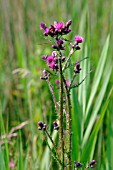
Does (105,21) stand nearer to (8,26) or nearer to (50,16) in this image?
(50,16)

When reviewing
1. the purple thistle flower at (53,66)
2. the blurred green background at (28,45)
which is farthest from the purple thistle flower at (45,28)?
the blurred green background at (28,45)

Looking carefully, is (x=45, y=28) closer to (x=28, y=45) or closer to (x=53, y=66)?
(x=53, y=66)

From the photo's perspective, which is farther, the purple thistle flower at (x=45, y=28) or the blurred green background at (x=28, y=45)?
the blurred green background at (x=28, y=45)

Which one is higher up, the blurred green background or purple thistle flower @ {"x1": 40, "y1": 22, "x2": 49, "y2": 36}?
the blurred green background

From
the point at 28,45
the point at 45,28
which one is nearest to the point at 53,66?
the point at 45,28

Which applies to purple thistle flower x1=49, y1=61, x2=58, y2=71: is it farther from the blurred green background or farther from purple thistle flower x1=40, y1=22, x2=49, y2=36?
the blurred green background

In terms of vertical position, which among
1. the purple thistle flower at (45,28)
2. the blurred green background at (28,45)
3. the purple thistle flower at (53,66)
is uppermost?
the blurred green background at (28,45)

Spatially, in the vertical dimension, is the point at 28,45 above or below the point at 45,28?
above

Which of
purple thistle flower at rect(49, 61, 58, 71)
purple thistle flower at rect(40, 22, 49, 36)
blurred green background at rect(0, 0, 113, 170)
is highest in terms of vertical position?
blurred green background at rect(0, 0, 113, 170)

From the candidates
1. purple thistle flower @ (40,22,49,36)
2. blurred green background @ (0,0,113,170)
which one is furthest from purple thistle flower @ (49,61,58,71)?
blurred green background @ (0,0,113,170)

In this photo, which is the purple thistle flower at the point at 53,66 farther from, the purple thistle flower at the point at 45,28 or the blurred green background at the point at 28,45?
the blurred green background at the point at 28,45

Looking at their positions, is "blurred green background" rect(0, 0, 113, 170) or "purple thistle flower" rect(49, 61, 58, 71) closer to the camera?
"purple thistle flower" rect(49, 61, 58, 71)

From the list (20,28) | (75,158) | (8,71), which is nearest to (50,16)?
(20,28)
